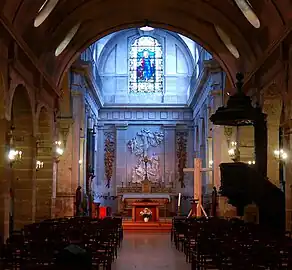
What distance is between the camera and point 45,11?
18.2 metres

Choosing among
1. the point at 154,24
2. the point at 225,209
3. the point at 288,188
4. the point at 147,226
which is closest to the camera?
the point at 288,188

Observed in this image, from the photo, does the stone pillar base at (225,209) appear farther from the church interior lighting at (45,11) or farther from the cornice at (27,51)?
the church interior lighting at (45,11)

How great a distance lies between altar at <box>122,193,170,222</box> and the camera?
29.3 meters

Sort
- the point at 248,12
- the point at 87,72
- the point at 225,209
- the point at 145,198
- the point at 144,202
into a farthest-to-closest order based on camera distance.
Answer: the point at 145,198 < the point at 144,202 < the point at 87,72 < the point at 225,209 < the point at 248,12

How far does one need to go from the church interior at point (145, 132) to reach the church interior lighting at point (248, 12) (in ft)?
0.18

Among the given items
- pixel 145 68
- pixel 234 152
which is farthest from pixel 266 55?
pixel 145 68

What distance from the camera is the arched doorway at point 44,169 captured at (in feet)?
68.0

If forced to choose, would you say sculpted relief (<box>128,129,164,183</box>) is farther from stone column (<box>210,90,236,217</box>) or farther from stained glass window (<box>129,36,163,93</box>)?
stone column (<box>210,90,236,217</box>)

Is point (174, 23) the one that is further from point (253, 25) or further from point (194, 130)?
point (194, 130)

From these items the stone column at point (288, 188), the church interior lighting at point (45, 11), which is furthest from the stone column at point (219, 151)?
the church interior lighting at point (45, 11)

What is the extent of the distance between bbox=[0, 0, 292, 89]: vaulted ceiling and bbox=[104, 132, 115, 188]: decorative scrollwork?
14.8 meters

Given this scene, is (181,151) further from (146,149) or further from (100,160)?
(100,160)

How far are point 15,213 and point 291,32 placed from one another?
10199 mm

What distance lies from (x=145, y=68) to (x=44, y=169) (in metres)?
18.9
